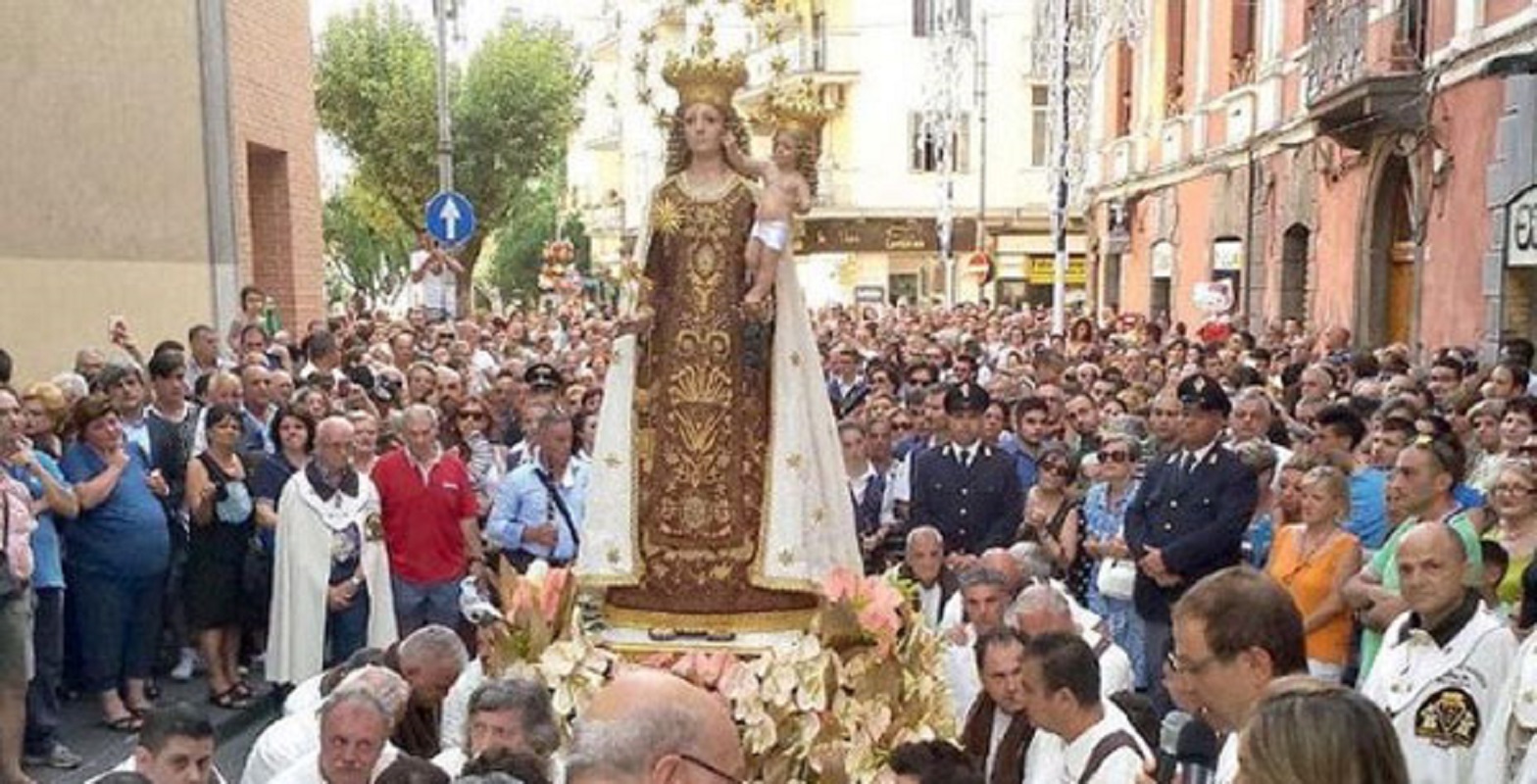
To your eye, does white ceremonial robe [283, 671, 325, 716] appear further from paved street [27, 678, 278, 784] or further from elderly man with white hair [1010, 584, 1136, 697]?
elderly man with white hair [1010, 584, 1136, 697]

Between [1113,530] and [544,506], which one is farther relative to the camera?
[544,506]

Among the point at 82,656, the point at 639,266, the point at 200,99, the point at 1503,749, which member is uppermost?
the point at 200,99

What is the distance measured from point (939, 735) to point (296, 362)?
7720 mm

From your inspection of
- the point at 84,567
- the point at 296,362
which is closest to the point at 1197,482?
the point at 84,567

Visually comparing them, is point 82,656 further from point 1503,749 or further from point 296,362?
point 1503,749

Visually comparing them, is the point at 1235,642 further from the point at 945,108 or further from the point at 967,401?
the point at 945,108

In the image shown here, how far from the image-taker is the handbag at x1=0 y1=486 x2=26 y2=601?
21.1ft

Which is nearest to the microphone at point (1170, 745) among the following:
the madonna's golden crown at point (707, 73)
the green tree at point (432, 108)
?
the madonna's golden crown at point (707, 73)

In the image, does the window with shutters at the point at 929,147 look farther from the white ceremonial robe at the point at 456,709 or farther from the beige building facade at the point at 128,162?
the white ceremonial robe at the point at 456,709

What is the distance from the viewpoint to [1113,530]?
7578 mm

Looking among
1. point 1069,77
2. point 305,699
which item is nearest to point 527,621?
point 305,699

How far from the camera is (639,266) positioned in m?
6.10

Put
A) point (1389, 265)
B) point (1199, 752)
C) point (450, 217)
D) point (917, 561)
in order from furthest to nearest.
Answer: point (1389, 265)
point (450, 217)
point (917, 561)
point (1199, 752)

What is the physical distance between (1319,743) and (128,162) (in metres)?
11.8
